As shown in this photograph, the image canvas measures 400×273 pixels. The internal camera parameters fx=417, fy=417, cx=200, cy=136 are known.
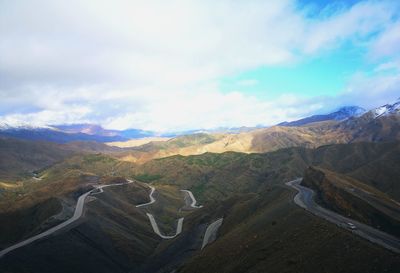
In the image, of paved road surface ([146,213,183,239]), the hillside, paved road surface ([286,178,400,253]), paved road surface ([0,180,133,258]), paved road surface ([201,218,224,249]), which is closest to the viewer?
paved road surface ([286,178,400,253])

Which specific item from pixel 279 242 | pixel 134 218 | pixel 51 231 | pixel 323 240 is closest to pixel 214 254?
pixel 279 242

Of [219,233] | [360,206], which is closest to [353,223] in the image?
[360,206]

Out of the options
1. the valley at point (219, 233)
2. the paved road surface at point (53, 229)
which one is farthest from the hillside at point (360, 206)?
the paved road surface at point (53, 229)

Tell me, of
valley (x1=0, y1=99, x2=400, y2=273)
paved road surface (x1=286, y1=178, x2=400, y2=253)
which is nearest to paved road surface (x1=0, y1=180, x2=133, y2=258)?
valley (x1=0, y1=99, x2=400, y2=273)

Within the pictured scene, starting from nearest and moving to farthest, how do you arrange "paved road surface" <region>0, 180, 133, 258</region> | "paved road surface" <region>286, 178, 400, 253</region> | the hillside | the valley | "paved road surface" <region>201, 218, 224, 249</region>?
the valley, "paved road surface" <region>286, 178, 400, 253</region>, the hillside, "paved road surface" <region>0, 180, 133, 258</region>, "paved road surface" <region>201, 218, 224, 249</region>

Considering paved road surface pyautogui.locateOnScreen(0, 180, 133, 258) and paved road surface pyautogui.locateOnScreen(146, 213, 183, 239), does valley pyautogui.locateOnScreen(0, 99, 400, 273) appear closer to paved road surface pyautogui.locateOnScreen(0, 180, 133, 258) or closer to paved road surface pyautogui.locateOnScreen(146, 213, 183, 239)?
paved road surface pyautogui.locateOnScreen(0, 180, 133, 258)

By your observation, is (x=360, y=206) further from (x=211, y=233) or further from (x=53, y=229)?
(x=53, y=229)
